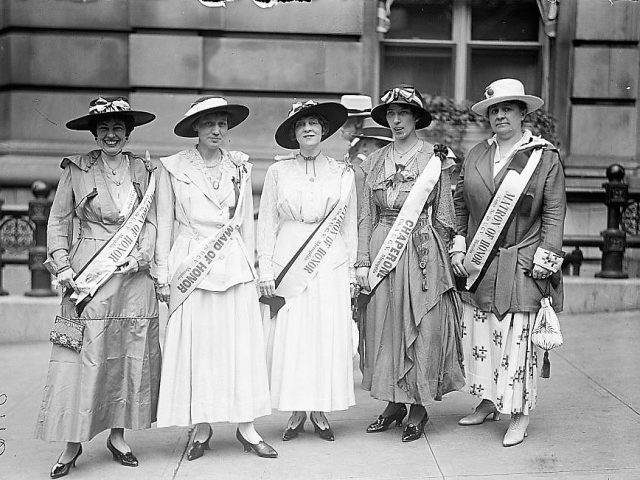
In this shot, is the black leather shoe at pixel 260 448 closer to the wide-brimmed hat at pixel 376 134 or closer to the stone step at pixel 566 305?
the wide-brimmed hat at pixel 376 134

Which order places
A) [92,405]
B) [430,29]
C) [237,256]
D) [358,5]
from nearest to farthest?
[92,405] < [237,256] < [358,5] < [430,29]

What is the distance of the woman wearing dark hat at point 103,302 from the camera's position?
16.9 ft

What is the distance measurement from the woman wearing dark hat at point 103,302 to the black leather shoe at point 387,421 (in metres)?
1.48

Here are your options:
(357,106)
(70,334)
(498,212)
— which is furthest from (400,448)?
(357,106)

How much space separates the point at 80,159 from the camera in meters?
5.38

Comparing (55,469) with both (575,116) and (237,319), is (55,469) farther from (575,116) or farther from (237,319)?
(575,116)

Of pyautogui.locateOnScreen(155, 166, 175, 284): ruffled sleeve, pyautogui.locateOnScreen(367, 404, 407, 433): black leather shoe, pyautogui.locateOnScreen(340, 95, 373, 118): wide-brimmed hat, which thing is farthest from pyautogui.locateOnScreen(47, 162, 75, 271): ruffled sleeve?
pyautogui.locateOnScreen(340, 95, 373, 118): wide-brimmed hat

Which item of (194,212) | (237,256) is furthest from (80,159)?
(237,256)

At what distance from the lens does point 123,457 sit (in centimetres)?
540

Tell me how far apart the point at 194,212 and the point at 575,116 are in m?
7.21

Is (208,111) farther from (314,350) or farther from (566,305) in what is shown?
(566,305)

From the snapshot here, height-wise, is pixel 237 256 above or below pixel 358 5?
below

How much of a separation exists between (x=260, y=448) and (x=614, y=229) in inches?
216

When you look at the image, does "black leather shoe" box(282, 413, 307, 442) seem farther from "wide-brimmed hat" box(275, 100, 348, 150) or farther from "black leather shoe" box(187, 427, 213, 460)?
"wide-brimmed hat" box(275, 100, 348, 150)
